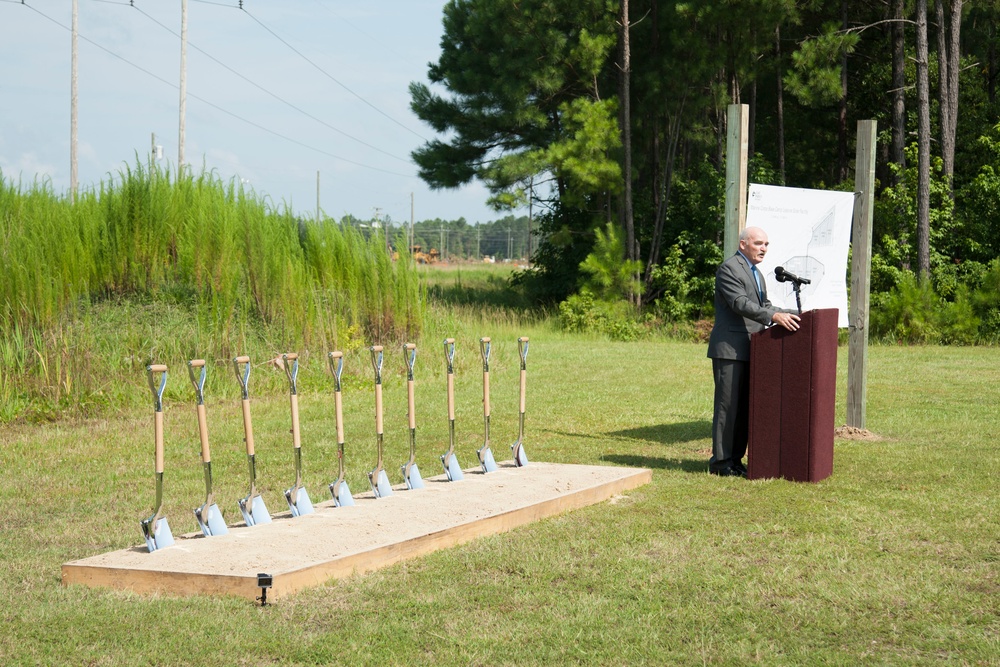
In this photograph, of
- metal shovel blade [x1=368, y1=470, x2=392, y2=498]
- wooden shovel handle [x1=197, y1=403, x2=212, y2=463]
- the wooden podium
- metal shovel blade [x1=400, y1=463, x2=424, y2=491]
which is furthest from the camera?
the wooden podium

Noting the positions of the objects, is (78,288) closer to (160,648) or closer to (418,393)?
(418,393)

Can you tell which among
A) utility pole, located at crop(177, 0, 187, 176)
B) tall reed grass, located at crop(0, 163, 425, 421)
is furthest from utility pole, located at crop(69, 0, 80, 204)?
tall reed grass, located at crop(0, 163, 425, 421)

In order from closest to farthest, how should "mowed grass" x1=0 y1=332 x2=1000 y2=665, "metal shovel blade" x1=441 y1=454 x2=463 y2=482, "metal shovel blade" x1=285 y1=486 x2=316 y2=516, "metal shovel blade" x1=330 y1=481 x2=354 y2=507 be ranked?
"mowed grass" x1=0 y1=332 x2=1000 y2=665 < "metal shovel blade" x1=285 y1=486 x2=316 y2=516 < "metal shovel blade" x1=330 y1=481 x2=354 y2=507 < "metal shovel blade" x1=441 y1=454 x2=463 y2=482

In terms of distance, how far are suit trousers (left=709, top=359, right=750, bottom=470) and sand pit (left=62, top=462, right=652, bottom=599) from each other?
101 centimetres

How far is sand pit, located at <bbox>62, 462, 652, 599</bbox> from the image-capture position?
5.81m

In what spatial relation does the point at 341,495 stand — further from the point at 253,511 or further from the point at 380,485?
the point at 253,511

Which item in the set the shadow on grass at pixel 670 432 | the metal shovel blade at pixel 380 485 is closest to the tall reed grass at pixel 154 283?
the shadow on grass at pixel 670 432

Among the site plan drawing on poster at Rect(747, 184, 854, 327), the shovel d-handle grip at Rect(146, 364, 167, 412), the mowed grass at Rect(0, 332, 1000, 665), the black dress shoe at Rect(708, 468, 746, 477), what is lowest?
the mowed grass at Rect(0, 332, 1000, 665)

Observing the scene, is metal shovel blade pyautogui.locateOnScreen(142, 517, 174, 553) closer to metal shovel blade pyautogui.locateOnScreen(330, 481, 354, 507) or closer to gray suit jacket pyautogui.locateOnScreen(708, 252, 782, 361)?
metal shovel blade pyautogui.locateOnScreen(330, 481, 354, 507)

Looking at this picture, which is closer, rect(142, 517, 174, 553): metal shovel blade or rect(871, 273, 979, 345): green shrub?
rect(142, 517, 174, 553): metal shovel blade

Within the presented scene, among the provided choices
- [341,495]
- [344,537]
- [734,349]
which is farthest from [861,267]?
[344,537]

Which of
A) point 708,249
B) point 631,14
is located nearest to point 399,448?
point 708,249

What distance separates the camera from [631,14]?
112 feet

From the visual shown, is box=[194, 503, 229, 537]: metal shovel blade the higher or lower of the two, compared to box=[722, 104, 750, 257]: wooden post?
lower
